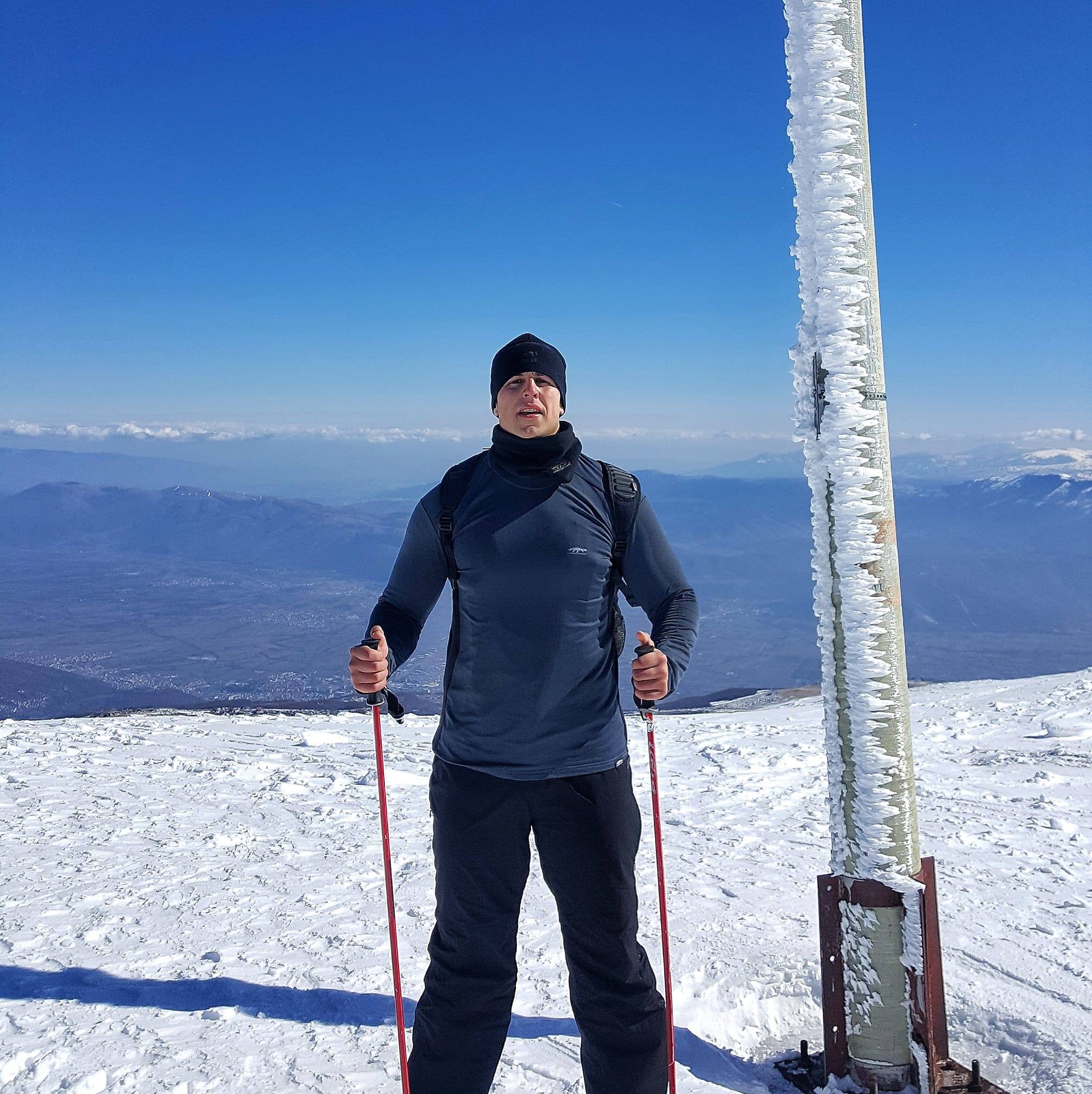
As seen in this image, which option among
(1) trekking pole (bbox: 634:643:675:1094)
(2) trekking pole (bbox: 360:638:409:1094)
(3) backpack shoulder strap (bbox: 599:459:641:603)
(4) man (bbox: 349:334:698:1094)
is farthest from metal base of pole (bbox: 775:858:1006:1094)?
(2) trekking pole (bbox: 360:638:409:1094)

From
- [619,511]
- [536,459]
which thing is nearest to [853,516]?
[619,511]

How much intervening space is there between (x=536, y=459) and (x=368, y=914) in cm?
280

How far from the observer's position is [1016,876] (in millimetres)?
4270

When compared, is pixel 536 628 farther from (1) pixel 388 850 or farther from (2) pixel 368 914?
(2) pixel 368 914

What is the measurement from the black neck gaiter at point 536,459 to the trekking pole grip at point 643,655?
500mm

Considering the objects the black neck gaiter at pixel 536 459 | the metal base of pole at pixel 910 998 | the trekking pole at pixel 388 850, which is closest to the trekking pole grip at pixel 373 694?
the trekking pole at pixel 388 850

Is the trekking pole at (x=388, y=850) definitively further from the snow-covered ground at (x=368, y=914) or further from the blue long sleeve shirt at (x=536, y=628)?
the snow-covered ground at (x=368, y=914)

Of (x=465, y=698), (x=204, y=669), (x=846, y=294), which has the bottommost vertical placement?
(x=204, y=669)

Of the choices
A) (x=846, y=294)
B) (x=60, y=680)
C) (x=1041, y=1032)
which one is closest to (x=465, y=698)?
(x=846, y=294)

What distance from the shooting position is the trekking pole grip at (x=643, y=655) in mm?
2035

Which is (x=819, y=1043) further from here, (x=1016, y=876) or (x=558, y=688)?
(x=1016, y=876)

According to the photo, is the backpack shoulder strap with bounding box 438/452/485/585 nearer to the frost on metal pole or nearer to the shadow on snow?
the frost on metal pole

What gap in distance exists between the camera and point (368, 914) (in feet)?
12.6

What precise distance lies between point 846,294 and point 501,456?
1.04m
